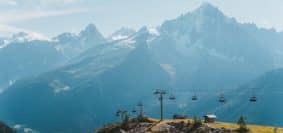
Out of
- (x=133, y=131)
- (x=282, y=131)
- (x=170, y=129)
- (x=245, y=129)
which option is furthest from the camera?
(x=133, y=131)

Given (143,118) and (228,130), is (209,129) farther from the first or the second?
(143,118)

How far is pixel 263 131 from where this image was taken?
Answer: 13550 centimetres

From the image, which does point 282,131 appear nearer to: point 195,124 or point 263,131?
point 263,131

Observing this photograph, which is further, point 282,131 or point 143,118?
point 143,118

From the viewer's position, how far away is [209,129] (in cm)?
13738

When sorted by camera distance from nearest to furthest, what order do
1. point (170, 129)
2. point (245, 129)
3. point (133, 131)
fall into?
1. point (245, 129)
2. point (170, 129)
3. point (133, 131)

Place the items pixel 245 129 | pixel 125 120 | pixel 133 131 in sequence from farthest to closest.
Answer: pixel 125 120, pixel 133 131, pixel 245 129

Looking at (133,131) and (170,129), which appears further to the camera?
(133,131)

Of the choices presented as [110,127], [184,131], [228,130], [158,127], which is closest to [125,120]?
[110,127]

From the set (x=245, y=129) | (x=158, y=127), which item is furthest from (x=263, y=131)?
(x=158, y=127)

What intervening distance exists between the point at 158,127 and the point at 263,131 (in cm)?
3167

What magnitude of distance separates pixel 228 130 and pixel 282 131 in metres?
15.8

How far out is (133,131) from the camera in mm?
159750

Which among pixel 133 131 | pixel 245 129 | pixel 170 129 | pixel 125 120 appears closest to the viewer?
pixel 245 129
